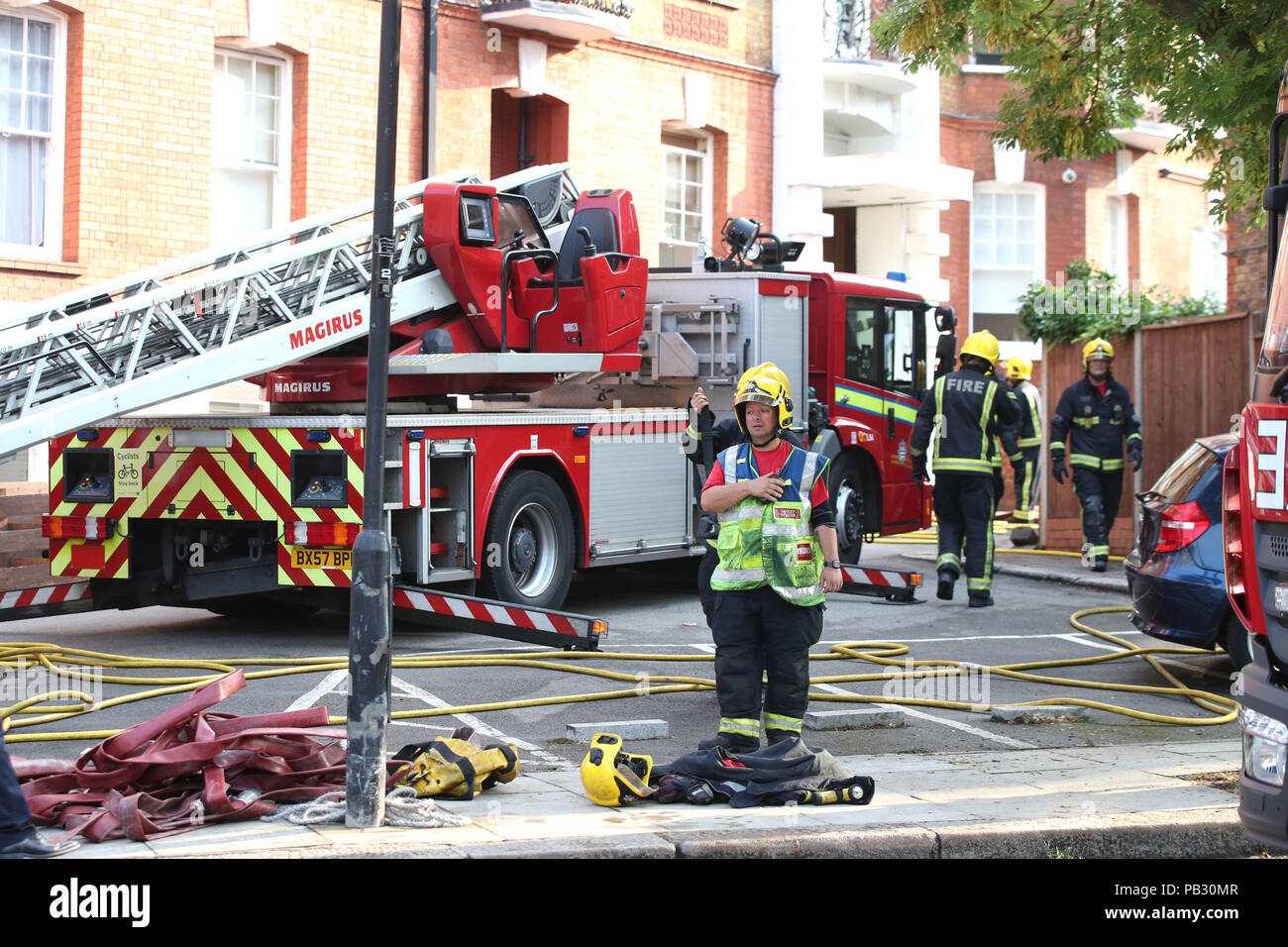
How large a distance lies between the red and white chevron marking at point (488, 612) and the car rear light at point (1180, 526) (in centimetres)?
331

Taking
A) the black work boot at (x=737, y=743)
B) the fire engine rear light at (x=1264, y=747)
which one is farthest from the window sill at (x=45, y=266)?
the fire engine rear light at (x=1264, y=747)

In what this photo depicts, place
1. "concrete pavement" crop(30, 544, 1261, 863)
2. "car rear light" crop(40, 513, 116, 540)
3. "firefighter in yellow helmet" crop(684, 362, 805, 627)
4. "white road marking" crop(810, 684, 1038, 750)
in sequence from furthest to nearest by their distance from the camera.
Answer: "car rear light" crop(40, 513, 116, 540)
"firefighter in yellow helmet" crop(684, 362, 805, 627)
"white road marking" crop(810, 684, 1038, 750)
"concrete pavement" crop(30, 544, 1261, 863)

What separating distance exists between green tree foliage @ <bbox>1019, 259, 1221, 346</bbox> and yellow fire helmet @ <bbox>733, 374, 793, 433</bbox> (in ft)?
54.1

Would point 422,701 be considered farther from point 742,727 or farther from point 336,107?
point 336,107

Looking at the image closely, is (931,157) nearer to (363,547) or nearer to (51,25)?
(51,25)

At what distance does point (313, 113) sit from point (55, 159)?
112 inches

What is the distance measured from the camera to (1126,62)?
1304 centimetres

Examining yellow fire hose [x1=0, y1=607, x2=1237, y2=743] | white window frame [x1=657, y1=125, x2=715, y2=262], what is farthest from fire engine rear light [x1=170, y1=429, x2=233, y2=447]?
white window frame [x1=657, y1=125, x2=715, y2=262]

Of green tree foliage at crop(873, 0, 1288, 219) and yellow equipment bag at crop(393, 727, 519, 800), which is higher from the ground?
green tree foliage at crop(873, 0, 1288, 219)

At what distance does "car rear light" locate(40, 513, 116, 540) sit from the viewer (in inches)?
401

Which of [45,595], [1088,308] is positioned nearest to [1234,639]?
[45,595]

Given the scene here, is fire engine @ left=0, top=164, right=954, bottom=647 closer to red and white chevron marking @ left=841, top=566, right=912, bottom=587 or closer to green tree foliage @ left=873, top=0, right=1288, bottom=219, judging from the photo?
red and white chevron marking @ left=841, top=566, right=912, bottom=587

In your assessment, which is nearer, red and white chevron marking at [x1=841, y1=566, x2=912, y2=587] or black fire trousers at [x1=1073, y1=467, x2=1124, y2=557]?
red and white chevron marking at [x1=841, y1=566, x2=912, y2=587]

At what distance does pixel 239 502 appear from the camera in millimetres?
9773
